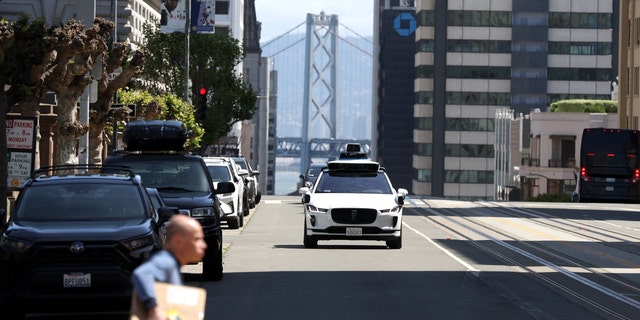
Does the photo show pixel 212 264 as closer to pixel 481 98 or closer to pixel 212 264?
pixel 212 264

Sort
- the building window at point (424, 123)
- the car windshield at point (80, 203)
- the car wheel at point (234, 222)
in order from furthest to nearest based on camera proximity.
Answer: the building window at point (424, 123)
the car wheel at point (234, 222)
the car windshield at point (80, 203)

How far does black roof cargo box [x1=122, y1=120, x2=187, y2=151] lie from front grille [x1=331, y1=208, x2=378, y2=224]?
3.62m

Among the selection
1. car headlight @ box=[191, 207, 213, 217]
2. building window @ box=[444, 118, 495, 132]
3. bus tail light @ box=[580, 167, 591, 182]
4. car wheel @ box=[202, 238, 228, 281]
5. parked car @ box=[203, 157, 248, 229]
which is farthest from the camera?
building window @ box=[444, 118, 495, 132]

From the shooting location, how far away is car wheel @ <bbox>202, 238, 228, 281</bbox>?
69.7ft

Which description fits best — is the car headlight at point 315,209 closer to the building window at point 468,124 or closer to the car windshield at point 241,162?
the car windshield at point 241,162

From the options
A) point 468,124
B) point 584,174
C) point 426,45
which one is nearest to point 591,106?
point 468,124

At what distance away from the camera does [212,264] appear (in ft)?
70.1

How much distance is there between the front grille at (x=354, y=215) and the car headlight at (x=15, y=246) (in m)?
13.3

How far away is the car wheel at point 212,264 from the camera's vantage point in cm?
2125

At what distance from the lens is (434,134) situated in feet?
587

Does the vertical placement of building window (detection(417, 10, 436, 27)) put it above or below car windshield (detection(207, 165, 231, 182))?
above

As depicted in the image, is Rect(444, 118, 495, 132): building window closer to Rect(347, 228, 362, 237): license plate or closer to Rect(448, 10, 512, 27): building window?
Rect(448, 10, 512, 27): building window

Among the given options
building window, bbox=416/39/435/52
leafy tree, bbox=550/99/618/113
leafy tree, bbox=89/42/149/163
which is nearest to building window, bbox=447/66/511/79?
building window, bbox=416/39/435/52

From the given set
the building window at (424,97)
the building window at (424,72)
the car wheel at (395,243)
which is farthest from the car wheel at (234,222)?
the building window at (424,97)
